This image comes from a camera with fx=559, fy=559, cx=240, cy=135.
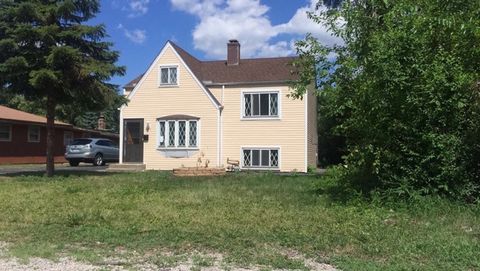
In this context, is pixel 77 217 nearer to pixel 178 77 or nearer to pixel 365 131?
pixel 365 131

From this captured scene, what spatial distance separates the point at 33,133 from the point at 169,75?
40.9 feet

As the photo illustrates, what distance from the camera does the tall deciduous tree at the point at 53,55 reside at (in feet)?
59.7

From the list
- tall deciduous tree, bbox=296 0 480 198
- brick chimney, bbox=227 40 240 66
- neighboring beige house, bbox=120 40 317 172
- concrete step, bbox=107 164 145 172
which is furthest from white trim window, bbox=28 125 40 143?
tall deciduous tree, bbox=296 0 480 198

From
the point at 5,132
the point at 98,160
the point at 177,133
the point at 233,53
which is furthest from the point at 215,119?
the point at 5,132

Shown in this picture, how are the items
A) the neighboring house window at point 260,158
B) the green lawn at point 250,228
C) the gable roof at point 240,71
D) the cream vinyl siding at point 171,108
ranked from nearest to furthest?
1. the green lawn at point 250,228
2. the neighboring house window at point 260,158
3. the gable roof at point 240,71
4. the cream vinyl siding at point 171,108

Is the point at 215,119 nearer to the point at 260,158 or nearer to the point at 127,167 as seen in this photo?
the point at 260,158

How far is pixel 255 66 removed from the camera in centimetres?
2800

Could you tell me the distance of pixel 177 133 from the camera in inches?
1054

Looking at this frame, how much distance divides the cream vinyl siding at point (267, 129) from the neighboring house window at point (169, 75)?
6.81 feet

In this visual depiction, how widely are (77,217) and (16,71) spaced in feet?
33.4

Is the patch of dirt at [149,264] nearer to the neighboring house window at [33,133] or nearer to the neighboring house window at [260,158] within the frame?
the neighboring house window at [260,158]

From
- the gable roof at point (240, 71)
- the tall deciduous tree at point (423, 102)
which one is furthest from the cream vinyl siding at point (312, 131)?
the tall deciduous tree at point (423, 102)

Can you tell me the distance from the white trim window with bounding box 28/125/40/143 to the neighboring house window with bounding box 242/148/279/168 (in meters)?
15.3

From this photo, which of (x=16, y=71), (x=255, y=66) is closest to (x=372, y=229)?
(x=16, y=71)
